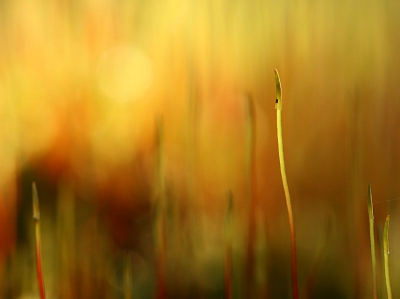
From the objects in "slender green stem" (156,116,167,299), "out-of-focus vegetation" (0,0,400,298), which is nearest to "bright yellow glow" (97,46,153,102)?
"out-of-focus vegetation" (0,0,400,298)

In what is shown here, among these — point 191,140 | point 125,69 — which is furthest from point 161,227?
point 125,69

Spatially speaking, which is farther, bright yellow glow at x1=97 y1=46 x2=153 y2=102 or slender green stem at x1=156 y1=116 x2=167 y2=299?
bright yellow glow at x1=97 y1=46 x2=153 y2=102

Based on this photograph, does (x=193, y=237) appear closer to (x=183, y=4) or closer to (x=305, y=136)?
(x=305, y=136)

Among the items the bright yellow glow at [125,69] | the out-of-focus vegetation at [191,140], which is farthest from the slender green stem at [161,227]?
the bright yellow glow at [125,69]

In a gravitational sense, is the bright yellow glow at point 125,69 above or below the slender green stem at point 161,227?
above

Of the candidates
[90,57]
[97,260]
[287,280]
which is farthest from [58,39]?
[287,280]

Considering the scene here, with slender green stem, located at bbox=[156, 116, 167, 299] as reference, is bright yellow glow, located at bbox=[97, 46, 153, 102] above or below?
above

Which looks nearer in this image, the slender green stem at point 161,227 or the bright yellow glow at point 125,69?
the slender green stem at point 161,227

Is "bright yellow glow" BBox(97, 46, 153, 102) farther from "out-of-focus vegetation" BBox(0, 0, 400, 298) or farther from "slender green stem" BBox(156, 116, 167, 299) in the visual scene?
"slender green stem" BBox(156, 116, 167, 299)

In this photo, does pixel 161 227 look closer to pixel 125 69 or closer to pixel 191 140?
pixel 191 140

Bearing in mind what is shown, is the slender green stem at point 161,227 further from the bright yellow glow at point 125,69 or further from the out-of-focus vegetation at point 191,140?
the bright yellow glow at point 125,69
